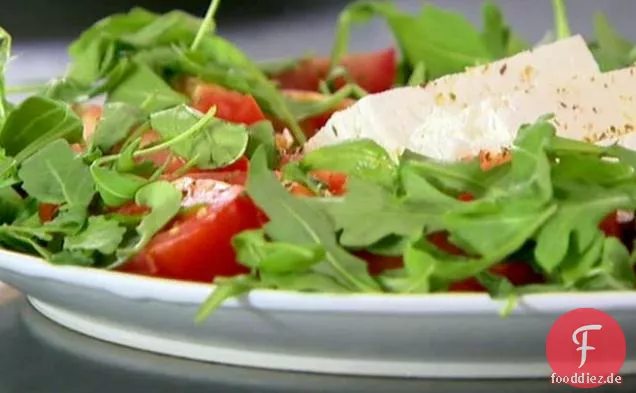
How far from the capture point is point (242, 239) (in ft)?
2.25

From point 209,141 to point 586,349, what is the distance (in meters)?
0.33

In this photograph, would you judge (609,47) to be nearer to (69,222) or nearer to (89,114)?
(89,114)

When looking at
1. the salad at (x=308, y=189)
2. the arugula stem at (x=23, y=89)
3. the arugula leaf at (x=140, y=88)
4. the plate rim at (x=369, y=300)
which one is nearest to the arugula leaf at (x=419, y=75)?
the salad at (x=308, y=189)

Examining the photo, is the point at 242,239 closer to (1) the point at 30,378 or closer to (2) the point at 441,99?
(1) the point at 30,378

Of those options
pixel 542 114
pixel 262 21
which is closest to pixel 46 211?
pixel 542 114

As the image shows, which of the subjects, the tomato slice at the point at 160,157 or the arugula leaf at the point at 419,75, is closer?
the tomato slice at the point at 160,157

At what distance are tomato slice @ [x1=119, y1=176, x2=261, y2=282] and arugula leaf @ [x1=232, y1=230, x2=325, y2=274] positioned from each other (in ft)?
0.14

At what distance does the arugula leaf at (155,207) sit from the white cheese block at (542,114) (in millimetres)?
199

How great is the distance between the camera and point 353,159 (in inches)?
31.0

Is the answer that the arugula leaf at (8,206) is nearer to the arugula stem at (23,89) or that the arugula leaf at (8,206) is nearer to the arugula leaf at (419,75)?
the arugula stem at (23,89)

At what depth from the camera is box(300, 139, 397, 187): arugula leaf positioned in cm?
77

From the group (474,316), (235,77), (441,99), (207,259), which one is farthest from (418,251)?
(235,77)

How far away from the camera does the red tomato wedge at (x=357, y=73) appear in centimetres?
134

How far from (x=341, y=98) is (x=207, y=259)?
1.50 feet
